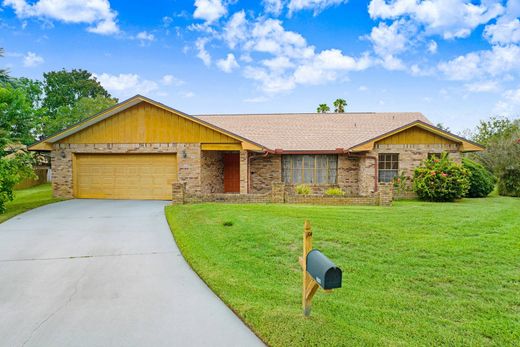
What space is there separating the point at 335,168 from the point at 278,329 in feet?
46.2

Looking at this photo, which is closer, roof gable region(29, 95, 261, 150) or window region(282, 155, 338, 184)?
roof gable region(29, 95, 261, 150)

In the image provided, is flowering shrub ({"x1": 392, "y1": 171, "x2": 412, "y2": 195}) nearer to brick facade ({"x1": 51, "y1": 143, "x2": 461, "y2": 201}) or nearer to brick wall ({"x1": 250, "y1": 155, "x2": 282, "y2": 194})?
brick facade ({"x1": 51, "y1": 143, "x2": 461, "y2": 201})

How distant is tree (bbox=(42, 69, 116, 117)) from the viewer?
49.1 metres

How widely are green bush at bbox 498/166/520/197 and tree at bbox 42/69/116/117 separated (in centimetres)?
5064

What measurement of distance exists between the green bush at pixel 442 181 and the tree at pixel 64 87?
1926 inches

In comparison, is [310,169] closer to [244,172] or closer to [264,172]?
[264,172]

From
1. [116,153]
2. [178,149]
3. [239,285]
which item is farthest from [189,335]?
[116,153]

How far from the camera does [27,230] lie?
9211mm

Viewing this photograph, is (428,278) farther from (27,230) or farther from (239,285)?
(27,230)

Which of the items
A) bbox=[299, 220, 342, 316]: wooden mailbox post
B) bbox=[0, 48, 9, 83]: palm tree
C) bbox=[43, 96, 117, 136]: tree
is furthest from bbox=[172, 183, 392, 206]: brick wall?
bbox=[43, 96, 117, 136]: tree

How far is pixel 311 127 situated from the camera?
20.3 metres

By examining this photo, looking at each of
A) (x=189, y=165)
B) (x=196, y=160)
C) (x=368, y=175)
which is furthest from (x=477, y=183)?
(x=189, y=165)

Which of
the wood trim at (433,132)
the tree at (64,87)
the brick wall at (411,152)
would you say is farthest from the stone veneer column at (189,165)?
the tree at (64,87)

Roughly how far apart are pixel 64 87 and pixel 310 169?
155ft
